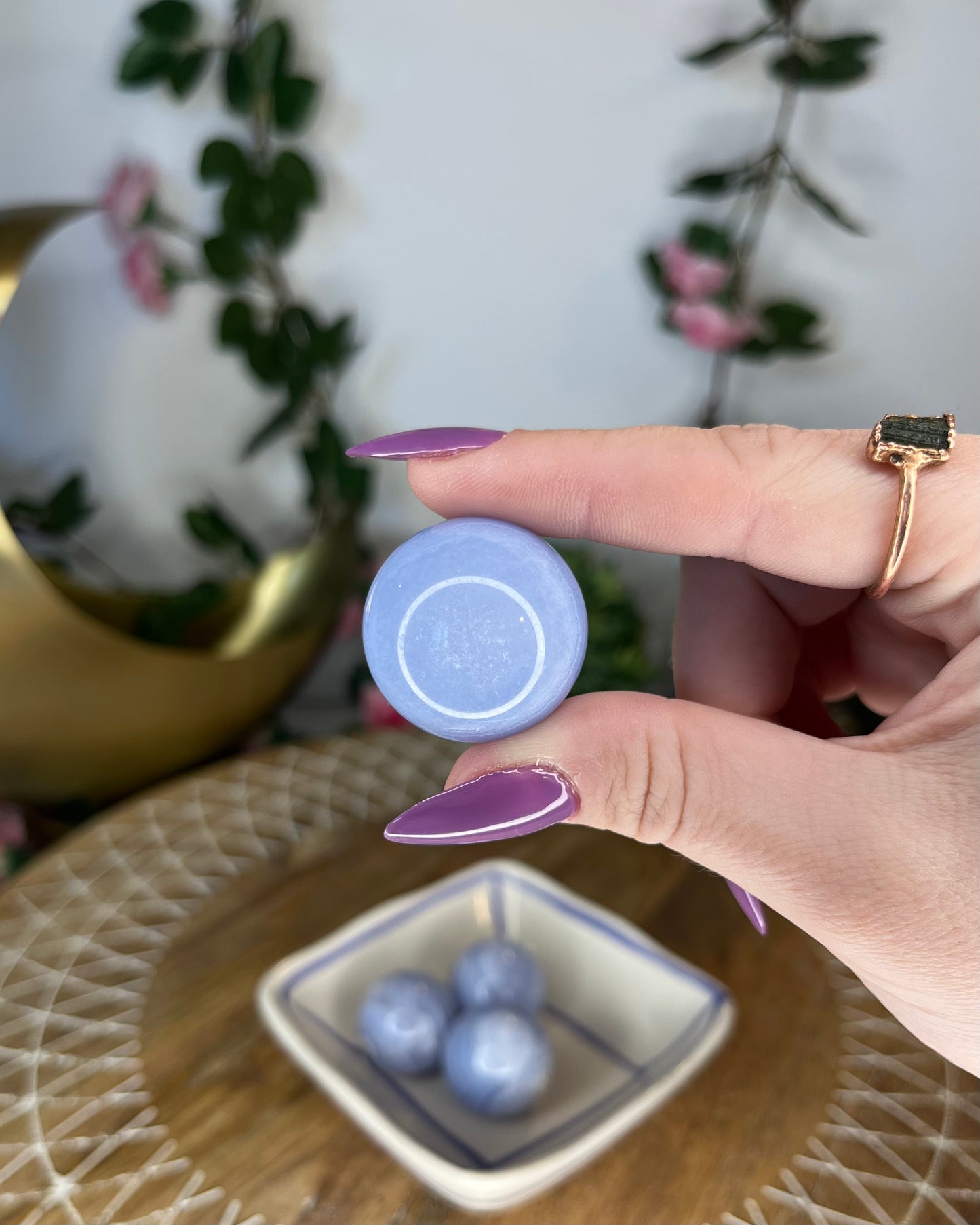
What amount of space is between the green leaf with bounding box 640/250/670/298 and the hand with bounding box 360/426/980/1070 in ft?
1.83

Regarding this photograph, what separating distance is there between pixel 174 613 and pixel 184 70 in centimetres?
57

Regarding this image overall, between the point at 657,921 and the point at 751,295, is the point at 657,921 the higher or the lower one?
the lower one

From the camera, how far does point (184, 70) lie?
91 cm

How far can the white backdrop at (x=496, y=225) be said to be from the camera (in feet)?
2.84

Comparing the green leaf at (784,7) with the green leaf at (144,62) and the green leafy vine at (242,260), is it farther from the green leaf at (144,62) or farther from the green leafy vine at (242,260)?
the green leaf at (144,62)

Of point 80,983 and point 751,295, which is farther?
point 751,295

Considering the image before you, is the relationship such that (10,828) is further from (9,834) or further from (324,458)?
(324,458)

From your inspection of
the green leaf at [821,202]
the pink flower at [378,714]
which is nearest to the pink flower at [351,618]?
the pink flower at [378,714]

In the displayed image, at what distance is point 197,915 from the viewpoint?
81cm

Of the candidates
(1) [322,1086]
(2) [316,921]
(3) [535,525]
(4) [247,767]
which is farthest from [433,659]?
(4) [247,767]

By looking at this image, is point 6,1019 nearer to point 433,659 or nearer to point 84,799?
point 84,799

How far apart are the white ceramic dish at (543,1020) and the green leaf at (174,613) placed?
442mm

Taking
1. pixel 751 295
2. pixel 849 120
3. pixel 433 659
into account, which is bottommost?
pixel 433 659

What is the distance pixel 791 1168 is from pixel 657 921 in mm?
234
